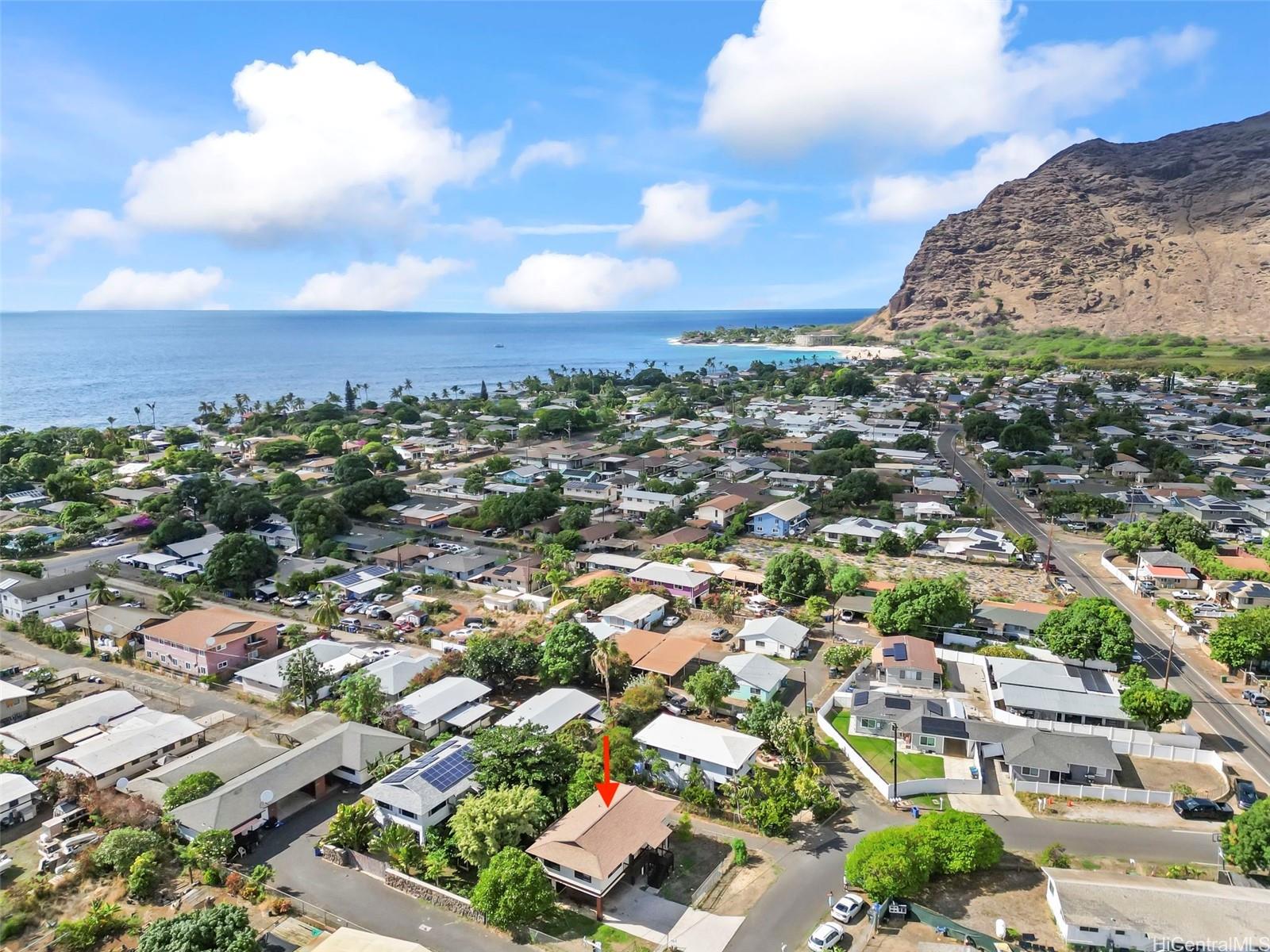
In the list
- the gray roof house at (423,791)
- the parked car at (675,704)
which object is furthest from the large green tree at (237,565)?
the parked car at (675,704)

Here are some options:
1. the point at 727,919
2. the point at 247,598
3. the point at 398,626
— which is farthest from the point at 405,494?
the point at 727,919

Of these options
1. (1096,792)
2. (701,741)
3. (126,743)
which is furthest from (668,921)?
(126,743)

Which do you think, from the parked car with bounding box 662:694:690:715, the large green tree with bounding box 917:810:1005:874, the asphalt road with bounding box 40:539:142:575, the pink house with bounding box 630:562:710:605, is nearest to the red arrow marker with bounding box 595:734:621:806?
the parked car with bounding box 662:694:690:715

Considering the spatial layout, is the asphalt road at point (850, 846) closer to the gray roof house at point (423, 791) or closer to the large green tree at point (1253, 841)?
the large green tree at point (1253, 841)

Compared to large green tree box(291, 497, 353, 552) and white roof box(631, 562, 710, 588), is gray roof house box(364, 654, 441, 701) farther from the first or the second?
large green tree box(291, 497, 353, 552)

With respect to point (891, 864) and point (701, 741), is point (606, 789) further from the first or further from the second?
point (891, 864)
